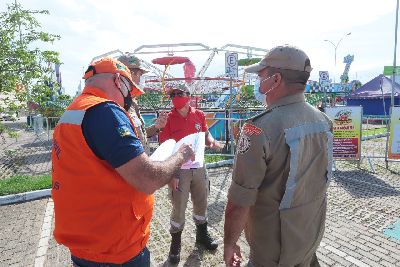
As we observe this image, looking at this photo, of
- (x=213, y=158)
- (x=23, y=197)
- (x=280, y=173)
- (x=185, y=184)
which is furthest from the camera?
(x=213, y=158)

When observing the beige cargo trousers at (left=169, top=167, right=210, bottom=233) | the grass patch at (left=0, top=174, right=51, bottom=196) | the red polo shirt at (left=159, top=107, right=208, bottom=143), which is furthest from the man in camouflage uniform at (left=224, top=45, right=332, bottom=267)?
the grass patch at (left=0, top=174, right=51, bottom=196)

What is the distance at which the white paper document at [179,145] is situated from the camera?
2366mm

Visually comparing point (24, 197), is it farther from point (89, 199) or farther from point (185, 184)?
point (89, 199)

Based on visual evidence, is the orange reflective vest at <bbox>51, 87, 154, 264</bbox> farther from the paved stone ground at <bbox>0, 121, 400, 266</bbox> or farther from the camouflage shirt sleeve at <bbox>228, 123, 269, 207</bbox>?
the paved stone ground at <bbox>0, 121, 400, 266</bbox>

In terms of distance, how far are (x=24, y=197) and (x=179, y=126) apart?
474 cm

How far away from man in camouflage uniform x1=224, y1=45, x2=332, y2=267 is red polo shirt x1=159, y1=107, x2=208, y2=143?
235cm

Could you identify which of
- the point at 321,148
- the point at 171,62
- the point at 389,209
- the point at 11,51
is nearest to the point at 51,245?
the point at 11,51

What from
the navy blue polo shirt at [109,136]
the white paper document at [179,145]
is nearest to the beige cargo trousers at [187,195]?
the white paper document at [179,145]

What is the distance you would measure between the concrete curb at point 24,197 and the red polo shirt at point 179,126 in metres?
4.32

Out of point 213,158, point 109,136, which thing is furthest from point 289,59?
point 213,158

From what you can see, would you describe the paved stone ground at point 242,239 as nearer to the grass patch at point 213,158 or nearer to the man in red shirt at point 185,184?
the man in red shirt at point 185,184

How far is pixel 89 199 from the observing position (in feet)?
6.12

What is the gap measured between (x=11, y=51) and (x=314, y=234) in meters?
5.92

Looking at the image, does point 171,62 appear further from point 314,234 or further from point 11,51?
point 314,234
